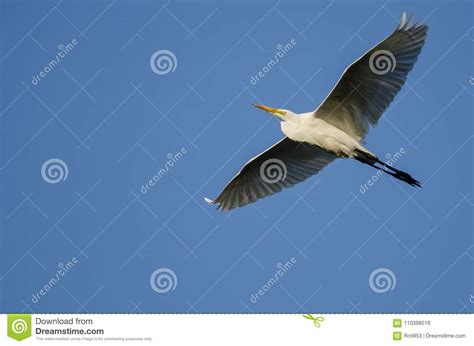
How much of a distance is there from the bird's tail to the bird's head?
3.79 feet

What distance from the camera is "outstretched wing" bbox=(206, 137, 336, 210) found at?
11.4m

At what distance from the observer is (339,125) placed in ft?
34.1

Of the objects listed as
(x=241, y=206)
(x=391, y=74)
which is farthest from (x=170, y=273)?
(x=391, y=74)
